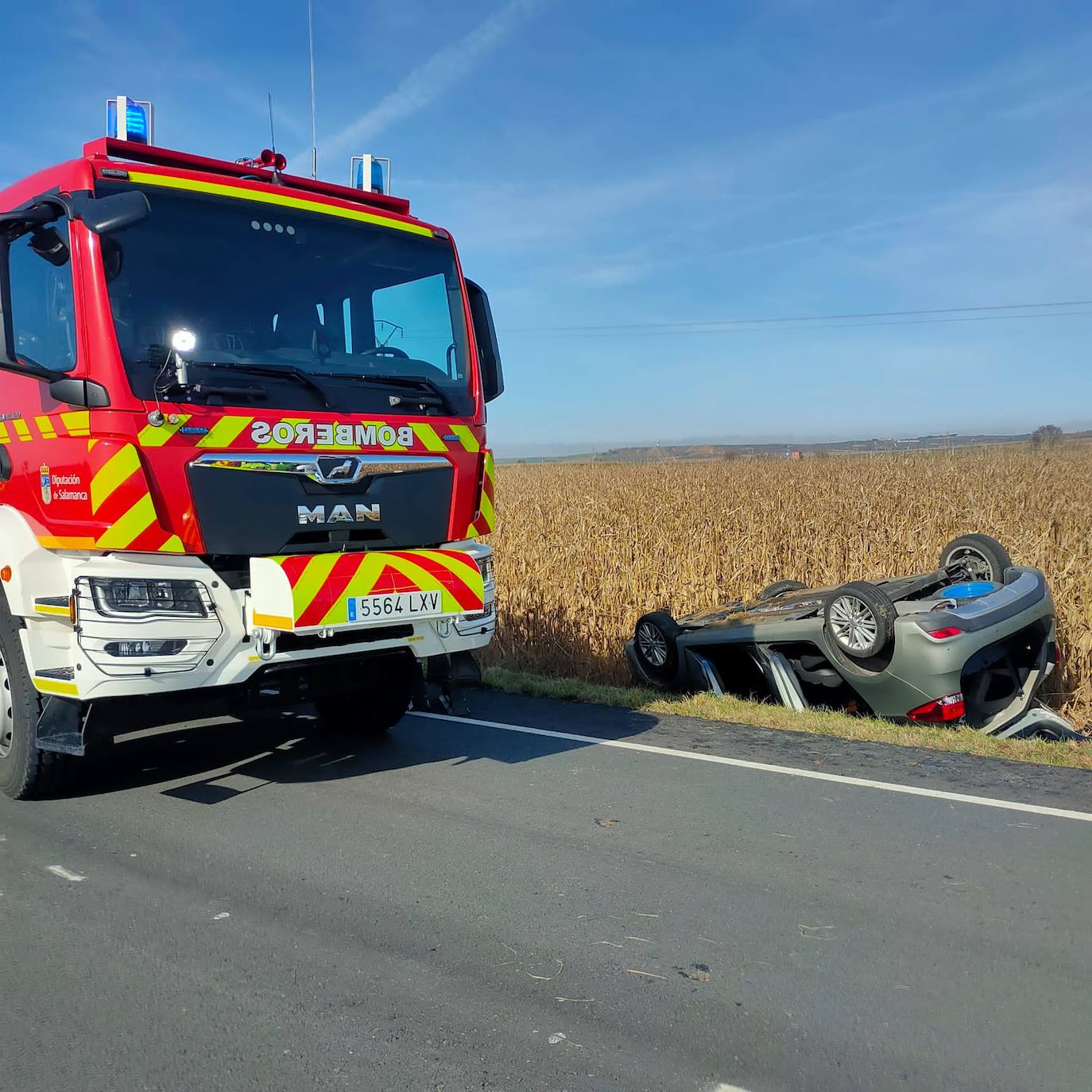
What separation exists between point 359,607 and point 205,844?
128cm

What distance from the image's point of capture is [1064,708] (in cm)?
749

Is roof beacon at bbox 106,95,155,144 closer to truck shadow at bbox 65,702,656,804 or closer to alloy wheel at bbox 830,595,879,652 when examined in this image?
truck shadow at bbox 65,702,656,804

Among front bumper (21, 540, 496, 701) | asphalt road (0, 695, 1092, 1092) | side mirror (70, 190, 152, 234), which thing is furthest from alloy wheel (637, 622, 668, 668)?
side mirror (70, 190, 152, 234)

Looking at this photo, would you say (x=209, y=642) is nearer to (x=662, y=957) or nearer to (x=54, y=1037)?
(x=54, y=1037)

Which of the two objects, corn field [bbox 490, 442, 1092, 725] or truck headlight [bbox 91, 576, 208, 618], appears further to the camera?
corn field [bbox 490, 442, 1092, 725]

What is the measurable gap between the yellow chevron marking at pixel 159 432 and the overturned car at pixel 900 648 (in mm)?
4152

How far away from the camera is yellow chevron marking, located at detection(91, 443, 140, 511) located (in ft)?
14.7

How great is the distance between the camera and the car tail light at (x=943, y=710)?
6.29m

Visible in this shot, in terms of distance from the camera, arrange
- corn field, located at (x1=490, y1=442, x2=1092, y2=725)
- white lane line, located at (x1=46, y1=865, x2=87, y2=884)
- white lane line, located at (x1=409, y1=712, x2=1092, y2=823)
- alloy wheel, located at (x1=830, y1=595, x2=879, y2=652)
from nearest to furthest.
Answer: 1. white lane line, located at (x1=46, y1=865, x2=87, y2=884)
2. white lane line, located at (x1=409, y1=712, x2=1092, y2=823)
3. alloy wheel, located at (x1=830, y1=595, x2=879, y2=652)
4. corn field, located at (x1=490, y1=442, x2=1092, y2=725)

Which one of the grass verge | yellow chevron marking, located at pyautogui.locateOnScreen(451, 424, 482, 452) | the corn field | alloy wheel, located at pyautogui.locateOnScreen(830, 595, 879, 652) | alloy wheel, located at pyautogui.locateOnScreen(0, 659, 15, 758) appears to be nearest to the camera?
alloy wheel, located at pyautogui.locateOnScreen(0, 659, 15, 758)

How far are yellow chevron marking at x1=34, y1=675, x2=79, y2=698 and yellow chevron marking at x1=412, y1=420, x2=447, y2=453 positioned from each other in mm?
2097

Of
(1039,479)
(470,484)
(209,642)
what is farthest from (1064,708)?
(1039,479)

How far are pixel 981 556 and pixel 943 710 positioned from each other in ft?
6.06

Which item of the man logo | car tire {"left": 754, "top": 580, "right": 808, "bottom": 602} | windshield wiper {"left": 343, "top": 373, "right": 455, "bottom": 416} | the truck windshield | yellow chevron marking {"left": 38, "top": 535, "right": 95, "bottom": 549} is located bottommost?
car tire {"left": 754, "top": 580, "right": 808, "bottom": 602}
